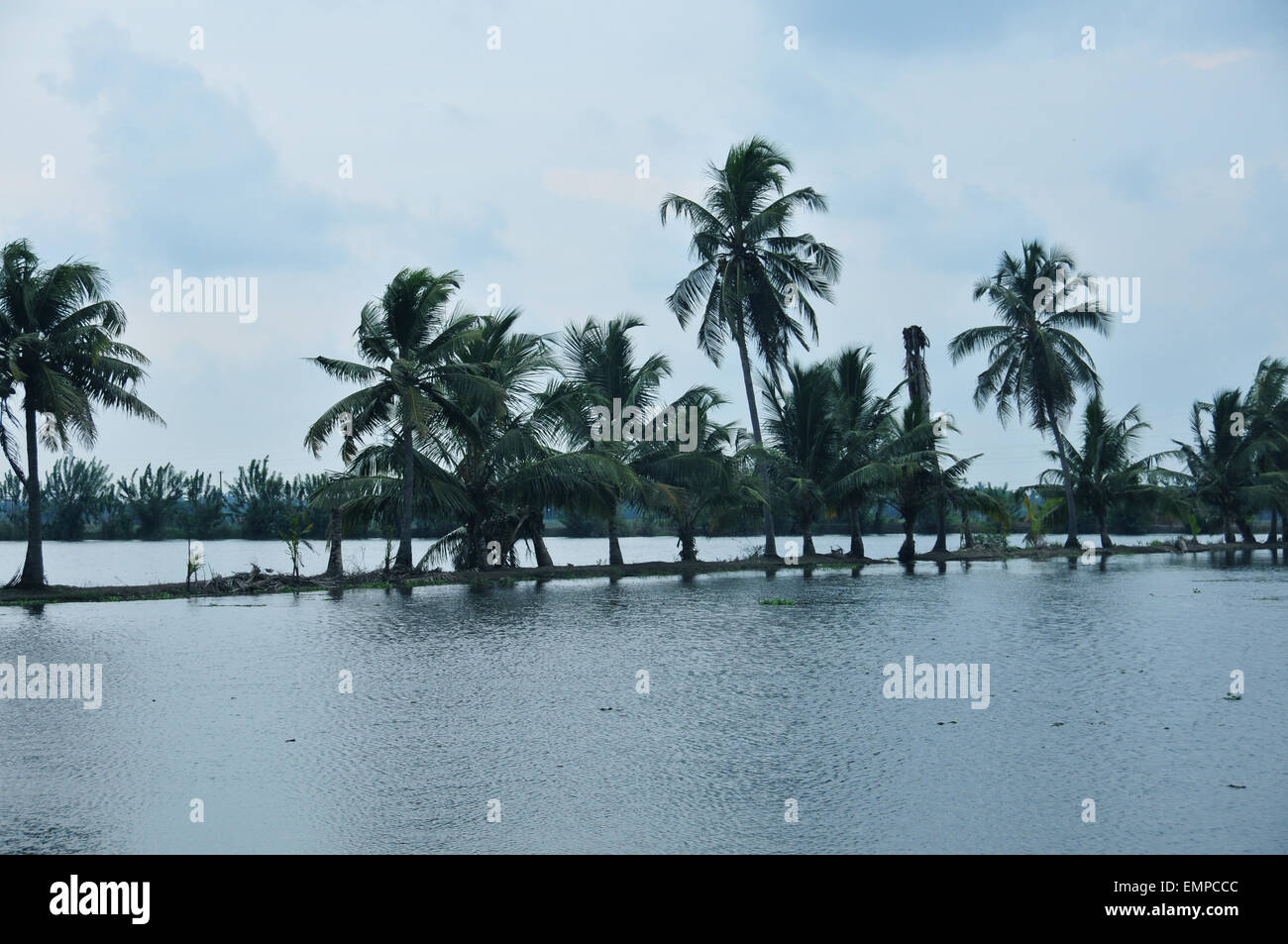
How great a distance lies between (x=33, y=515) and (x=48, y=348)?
3.57 meters

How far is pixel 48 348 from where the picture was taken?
829 inches

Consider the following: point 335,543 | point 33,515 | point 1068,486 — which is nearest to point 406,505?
point 335,543

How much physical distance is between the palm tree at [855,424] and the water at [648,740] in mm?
19307

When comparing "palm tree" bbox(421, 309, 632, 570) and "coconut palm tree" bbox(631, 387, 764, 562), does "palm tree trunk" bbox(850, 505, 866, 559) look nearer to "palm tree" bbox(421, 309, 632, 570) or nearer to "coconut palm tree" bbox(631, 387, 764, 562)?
"coconut palm tree" bbox(631, 387, 764, 562)

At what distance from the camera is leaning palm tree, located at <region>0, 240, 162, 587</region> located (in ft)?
68.8

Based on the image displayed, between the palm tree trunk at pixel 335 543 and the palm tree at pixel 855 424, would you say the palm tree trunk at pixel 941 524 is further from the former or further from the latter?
the palm tree trunk at pixel 335 543

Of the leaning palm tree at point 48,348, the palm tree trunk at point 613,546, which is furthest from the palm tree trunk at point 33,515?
the palm tree trunk at point 613,546

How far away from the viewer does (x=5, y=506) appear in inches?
3425

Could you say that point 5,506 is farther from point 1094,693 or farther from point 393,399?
point 1094,693

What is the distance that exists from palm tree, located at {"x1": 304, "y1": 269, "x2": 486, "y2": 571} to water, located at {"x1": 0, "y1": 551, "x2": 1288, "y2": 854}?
9560mm

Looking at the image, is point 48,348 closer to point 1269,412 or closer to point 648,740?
point 648,740

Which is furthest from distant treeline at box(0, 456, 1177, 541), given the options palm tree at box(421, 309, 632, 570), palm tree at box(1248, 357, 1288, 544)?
palm tree at box(421, 309, 632, 570)
